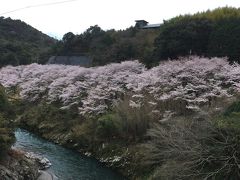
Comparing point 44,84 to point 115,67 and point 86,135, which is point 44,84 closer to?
point 115,67

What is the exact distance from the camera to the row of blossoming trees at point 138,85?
23641mm

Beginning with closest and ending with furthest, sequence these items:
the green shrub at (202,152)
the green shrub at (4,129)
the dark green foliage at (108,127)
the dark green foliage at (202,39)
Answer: the green shrub at (202,152), the green shrub at (4,129), the dark green foliage at (108,127), the dark green foliage at (202,39)

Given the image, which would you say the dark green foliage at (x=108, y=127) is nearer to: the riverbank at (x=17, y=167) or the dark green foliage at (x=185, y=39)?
the riverbank at (x=17, y=167)

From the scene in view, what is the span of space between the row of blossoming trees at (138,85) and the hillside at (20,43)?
26106 millimetres

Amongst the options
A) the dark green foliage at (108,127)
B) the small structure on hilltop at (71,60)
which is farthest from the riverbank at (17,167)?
the small structure on hilltop at (71,60)

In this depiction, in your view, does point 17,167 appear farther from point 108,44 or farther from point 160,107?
point 108,44

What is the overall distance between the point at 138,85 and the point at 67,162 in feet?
23.6

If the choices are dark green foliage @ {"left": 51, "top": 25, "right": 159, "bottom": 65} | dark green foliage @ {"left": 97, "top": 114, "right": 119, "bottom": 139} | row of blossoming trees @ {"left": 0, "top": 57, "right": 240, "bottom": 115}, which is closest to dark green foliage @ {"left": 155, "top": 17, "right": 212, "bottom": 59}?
dark green foliage @ {"left": 51, "top": 25, "right": 159, "bottom": 65}

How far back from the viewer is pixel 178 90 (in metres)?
23.7

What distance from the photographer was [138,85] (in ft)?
88.9

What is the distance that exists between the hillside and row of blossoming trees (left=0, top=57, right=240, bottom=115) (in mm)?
26106

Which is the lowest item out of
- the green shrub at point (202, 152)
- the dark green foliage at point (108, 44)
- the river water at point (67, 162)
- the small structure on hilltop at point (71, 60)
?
the river water at point (67, 162)

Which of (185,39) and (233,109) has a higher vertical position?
(185,39)

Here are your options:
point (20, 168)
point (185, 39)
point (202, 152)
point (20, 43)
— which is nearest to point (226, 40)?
point (185, 39)
